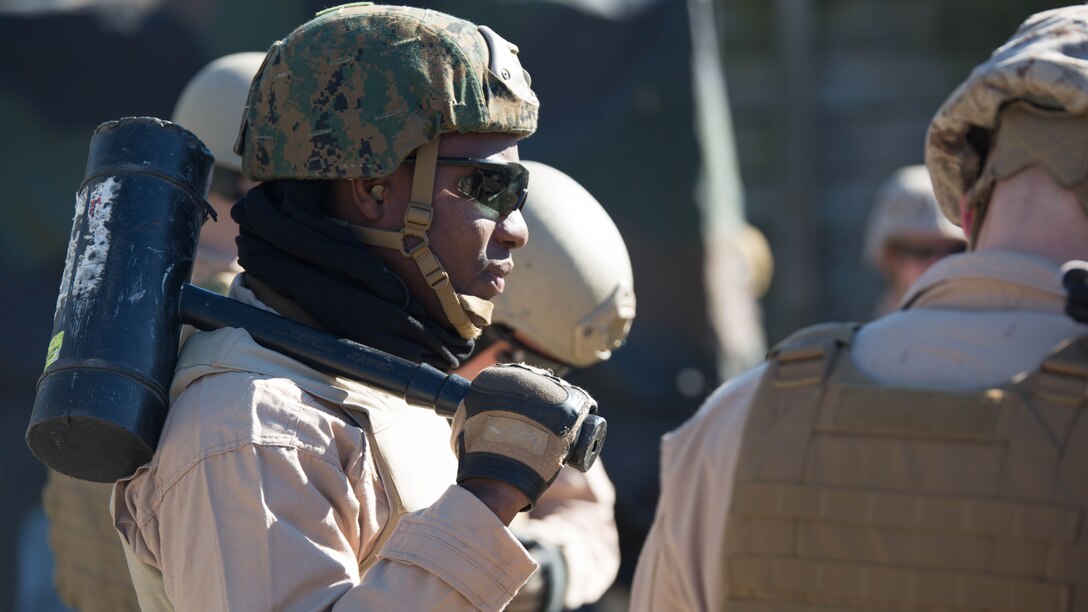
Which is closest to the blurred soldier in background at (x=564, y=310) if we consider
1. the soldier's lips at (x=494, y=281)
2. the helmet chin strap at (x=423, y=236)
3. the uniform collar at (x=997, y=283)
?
the soldier's lips at (x=494, y=281)

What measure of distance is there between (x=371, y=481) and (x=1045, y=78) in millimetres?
1346

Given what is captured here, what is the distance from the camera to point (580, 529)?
4.14 metres

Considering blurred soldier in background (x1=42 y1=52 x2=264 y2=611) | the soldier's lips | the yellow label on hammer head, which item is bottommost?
blurred soldier in background (x1=42 y1=52 x2=264 y2=611)

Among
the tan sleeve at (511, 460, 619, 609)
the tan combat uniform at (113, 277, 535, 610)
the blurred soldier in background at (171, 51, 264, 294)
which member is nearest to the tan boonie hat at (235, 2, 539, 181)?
the tan combat uniform at (113, 277, 535, 610)

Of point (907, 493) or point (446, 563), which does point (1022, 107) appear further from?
point (446, 563)

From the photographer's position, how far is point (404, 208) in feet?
9.12

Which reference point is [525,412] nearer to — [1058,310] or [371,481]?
[371,481]

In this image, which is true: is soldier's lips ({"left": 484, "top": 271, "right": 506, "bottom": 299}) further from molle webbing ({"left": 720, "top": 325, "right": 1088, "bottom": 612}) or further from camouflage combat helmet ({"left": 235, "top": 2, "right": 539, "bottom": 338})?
molle webbing ({"left": 720, "top": 325, "right": 1088, "bottom": 612})

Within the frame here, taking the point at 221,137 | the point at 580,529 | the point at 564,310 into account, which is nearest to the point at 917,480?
the point at 564,310

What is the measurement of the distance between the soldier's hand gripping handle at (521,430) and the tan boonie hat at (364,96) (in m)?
0.54

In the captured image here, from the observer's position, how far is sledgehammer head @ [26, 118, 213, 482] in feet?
7.99

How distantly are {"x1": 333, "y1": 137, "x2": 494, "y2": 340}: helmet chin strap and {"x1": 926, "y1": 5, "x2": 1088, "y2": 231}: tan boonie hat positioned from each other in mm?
959

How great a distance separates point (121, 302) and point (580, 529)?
1944 mm

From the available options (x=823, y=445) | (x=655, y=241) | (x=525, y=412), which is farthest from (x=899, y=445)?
(x=655, y=241)
